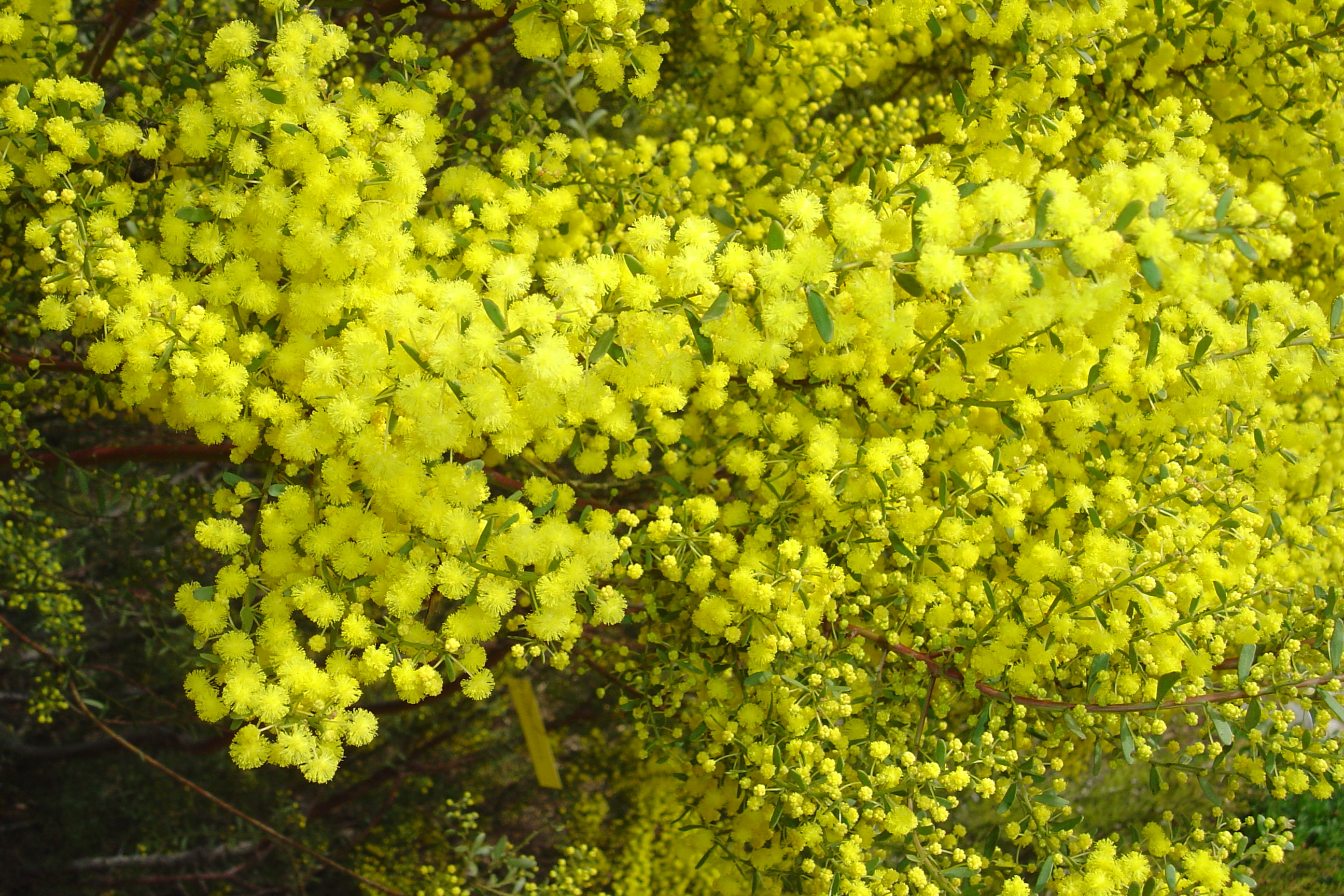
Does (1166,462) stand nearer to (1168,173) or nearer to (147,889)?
(1168,173)

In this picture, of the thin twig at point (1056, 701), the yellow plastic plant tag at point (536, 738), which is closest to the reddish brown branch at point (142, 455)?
the yellow plastic plant tag at point (536, 738)

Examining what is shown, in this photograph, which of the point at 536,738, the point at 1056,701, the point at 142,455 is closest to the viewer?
the point at 1056,701

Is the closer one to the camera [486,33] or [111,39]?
[111,39]

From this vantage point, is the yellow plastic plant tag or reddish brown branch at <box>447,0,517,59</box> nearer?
reddish brown branch at <box>447,0,517,59</box>

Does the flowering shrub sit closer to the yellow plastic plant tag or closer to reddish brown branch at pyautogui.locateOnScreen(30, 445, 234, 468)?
reddish brown branch at pyautogui.locateOnScreen(30, 445, 234, 468)

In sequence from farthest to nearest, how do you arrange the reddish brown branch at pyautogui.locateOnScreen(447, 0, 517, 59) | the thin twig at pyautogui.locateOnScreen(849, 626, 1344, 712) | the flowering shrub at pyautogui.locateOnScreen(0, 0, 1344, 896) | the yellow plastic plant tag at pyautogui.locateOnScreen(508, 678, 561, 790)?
the yellow plastic plant tag at pyautogui.locateOnScreen(508, 678, 561, 790) → the reddish brown branch at pyautogui.locateOnScreen(447, 0, 517, 59) → the thin twig at pyautogui.locateOnScreen(849, 626, 1344, 712) → the flowering shrub at pyautogui.locateOnScreen(0, 0, 1344, 896)

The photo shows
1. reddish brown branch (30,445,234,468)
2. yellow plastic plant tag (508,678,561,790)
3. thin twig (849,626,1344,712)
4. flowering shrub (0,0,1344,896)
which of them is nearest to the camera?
flowering shrub (0,0,1344,896)

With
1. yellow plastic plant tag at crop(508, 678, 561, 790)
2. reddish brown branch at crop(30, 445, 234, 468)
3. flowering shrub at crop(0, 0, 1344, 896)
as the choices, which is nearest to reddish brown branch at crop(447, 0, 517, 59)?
flowering shrub at crop(0, 0, 1344, 896)

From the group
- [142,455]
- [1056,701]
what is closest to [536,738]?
[142,455]

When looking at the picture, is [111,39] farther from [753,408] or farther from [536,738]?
[536,738]
